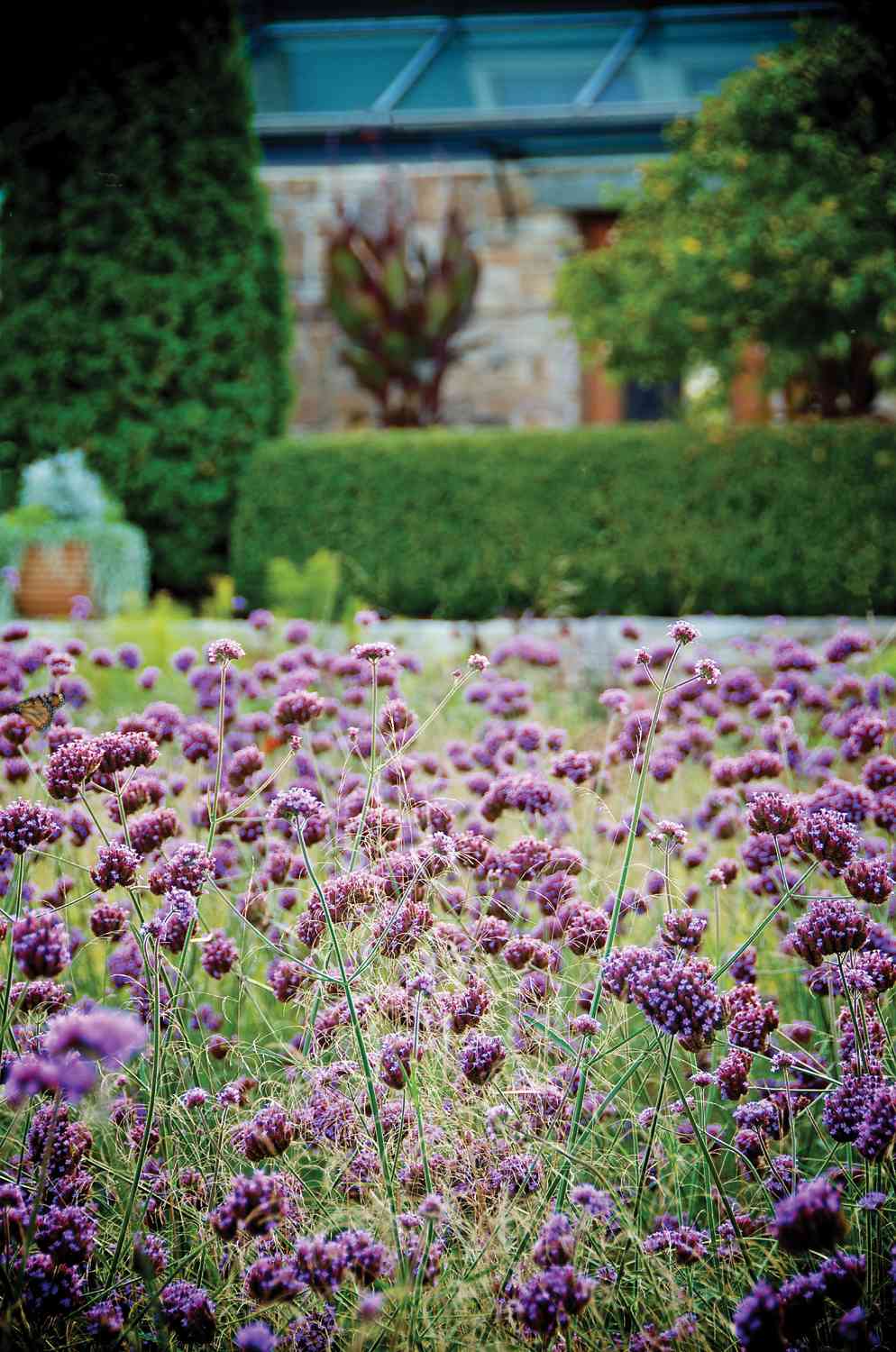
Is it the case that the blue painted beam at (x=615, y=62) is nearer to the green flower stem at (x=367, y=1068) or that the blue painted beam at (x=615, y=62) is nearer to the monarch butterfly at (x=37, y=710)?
the monarch butterfly at (x=37, y=710)

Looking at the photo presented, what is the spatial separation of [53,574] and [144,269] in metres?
2.52

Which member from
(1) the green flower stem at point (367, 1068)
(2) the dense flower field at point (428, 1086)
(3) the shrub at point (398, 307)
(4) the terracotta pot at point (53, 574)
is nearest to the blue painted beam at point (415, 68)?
(3) the shrub at point (398, 307)

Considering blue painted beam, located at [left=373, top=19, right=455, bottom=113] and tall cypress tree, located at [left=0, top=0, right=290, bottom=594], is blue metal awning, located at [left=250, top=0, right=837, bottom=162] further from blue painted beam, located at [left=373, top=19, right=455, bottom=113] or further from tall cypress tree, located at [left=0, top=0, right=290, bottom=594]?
tall cypress tree, located at [left=0, top=0, right=290, bottom=594]

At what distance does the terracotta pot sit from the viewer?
6.68 metres

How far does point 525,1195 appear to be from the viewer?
1501 mm

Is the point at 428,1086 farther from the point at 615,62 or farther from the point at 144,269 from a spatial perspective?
the point at 615,62

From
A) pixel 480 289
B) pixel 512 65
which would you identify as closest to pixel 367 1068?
pixel 480 289

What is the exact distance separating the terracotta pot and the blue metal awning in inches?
199

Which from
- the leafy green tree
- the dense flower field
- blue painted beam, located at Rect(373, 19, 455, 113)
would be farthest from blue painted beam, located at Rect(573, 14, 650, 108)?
the dense flower field

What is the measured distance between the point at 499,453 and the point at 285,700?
536 centimetres

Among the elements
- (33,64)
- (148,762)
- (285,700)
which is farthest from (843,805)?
(33,64)

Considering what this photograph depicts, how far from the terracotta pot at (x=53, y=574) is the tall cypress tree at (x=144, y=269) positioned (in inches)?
49.3

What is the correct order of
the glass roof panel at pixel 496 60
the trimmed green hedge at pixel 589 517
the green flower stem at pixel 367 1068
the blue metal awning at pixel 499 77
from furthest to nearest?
the glass roof panel at pixel 496 60
the blue metal awning at pixel 499 77
the trimmed green hedge at pixel 589 517
the green flower stem at pixel 367 1068

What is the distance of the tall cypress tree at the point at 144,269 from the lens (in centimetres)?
761
